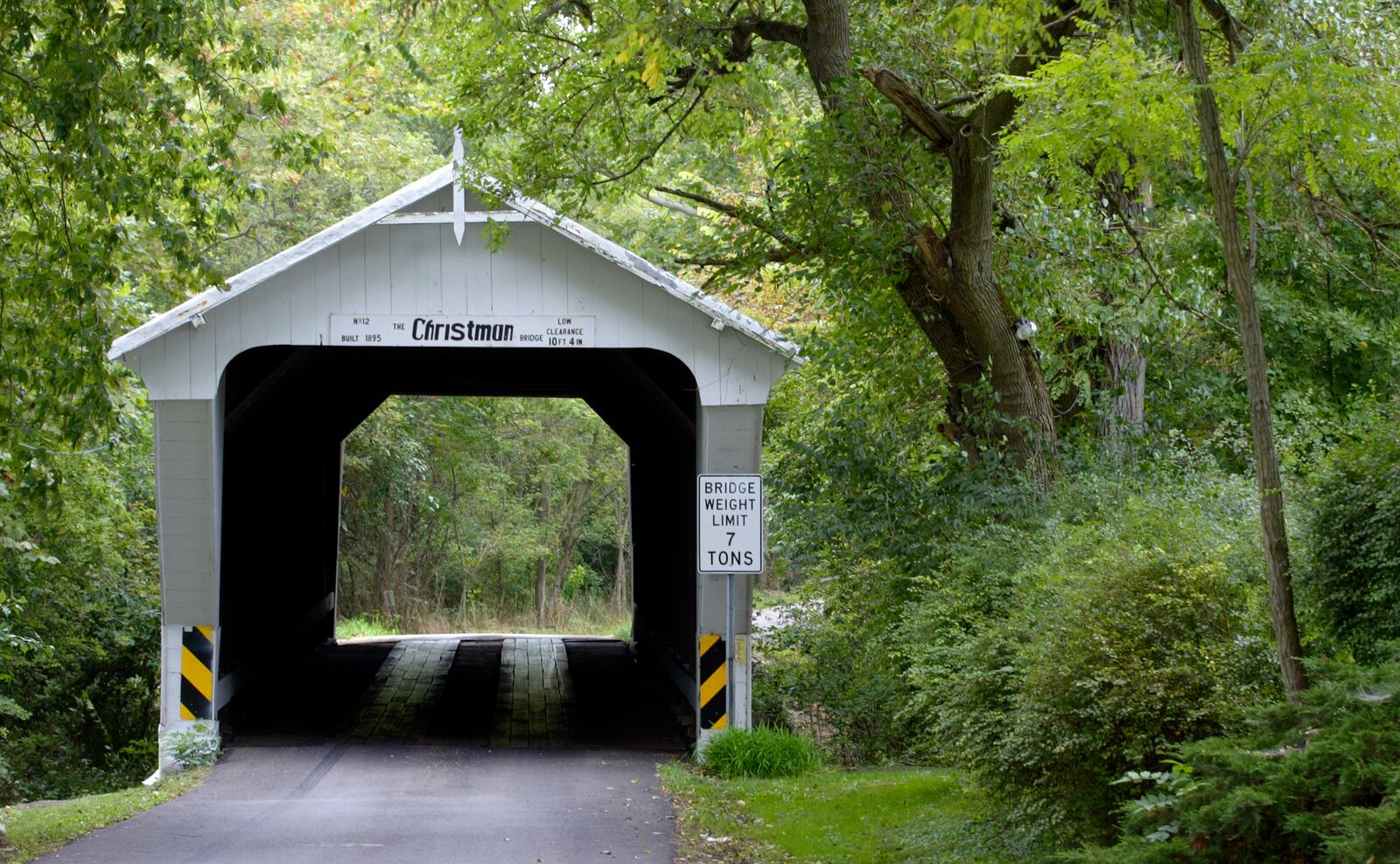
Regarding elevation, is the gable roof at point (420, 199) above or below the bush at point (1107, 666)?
above

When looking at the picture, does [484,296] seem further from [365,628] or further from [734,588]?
[365,628]

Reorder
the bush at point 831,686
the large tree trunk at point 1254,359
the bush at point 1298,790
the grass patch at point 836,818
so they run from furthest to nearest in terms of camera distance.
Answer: the bush at point 831,686, the grass patch at point 836,818, the large tree trunk at point 1254,359, the bush at point 1298,790

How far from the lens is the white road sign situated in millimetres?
11094

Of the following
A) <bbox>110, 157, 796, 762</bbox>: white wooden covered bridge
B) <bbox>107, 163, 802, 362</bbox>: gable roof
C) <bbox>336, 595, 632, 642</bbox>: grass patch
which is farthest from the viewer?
<bbox>336, 595, 632, 642</bbox>: grass patch

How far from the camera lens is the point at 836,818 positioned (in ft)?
29.7

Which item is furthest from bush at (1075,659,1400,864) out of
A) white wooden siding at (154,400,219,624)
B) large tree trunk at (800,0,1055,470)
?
white wooden siding at (154,400,219,624)

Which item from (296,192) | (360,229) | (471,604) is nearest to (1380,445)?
(360,229)

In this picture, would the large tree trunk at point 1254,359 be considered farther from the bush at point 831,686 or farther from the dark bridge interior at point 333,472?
the dark bridge interior at point 333,472

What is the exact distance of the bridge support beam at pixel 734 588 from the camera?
12.0m

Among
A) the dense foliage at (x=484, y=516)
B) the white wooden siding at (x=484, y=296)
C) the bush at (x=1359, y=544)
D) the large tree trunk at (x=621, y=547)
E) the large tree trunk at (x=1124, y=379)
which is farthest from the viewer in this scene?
the large tree trunk at (x=621, y=547)

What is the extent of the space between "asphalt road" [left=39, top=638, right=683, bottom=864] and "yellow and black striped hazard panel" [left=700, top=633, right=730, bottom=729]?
2.19 ft

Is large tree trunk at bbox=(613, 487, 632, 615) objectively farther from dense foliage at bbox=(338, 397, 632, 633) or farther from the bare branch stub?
the bare branch stub

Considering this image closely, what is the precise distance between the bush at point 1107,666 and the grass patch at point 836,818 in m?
0.47

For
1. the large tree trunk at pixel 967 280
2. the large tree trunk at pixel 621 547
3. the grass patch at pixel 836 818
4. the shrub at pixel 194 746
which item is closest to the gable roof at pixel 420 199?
the large tree trunk at pixel 967 280
